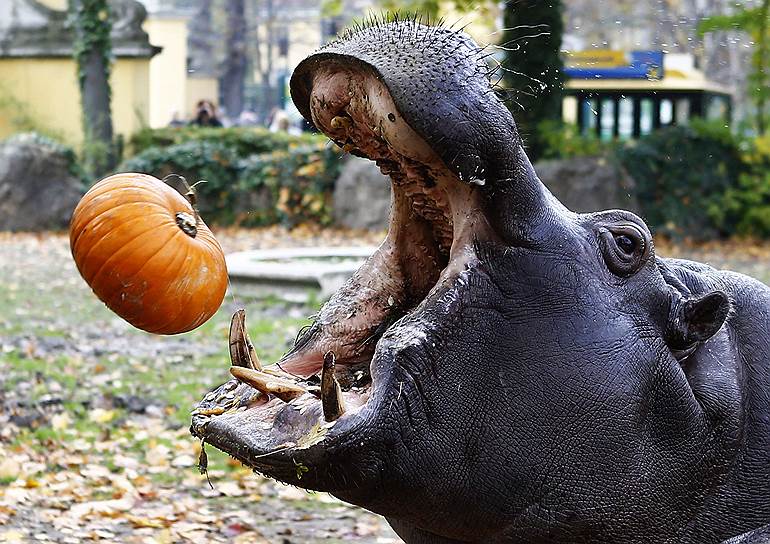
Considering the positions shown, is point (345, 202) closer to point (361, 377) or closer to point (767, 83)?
point (767, 83)

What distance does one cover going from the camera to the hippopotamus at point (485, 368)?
2152mm

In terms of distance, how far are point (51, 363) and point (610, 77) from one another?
13.9m

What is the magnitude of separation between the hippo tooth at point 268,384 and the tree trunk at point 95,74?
19.0 metres

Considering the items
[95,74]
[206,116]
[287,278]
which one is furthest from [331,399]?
[206,116]

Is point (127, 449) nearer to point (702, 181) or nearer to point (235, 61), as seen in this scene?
point (702, 181)

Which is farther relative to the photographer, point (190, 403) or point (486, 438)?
point (190, 403)

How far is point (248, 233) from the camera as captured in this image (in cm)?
1873

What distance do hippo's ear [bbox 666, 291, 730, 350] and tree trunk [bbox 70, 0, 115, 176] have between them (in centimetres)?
1914

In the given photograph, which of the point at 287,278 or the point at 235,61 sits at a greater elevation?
the point at 287,278

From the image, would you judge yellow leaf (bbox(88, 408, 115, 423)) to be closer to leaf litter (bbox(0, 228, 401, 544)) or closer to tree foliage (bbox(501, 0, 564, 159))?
leaf litter (bbox(0, 228, 401, 544))

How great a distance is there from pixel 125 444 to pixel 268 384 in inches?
164

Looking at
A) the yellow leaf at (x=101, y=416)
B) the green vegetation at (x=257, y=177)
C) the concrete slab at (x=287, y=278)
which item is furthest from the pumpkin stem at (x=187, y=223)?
the green vegetation at (x=257, y=177)

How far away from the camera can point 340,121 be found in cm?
234

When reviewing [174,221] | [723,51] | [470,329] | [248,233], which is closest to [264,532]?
[174,221]
